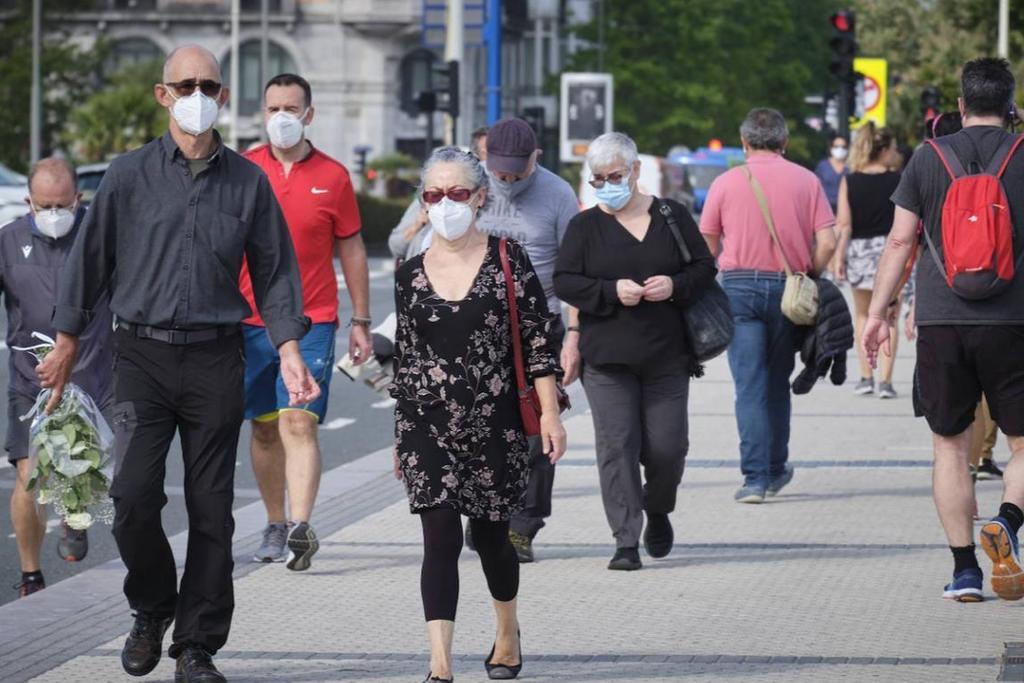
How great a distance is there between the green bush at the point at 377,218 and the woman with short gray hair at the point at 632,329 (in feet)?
118

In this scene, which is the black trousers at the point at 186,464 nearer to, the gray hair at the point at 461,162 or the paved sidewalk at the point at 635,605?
the paved sidewalk at the point at 635,605

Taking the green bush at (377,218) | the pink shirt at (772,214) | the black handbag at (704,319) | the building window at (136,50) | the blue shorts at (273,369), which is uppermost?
the building window at (136,50)

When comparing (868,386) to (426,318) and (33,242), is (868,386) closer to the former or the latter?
(33,242)

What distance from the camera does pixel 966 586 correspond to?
7.72m

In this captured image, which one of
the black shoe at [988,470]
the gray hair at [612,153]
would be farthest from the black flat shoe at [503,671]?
the black shoe at [988,470]

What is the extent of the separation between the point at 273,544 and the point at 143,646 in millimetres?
2368

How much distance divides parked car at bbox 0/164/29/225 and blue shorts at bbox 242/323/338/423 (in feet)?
82.3

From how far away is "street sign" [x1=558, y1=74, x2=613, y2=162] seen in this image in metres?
41.4

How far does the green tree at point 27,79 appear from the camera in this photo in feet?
163

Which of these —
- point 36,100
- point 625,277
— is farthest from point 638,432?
point 36,100

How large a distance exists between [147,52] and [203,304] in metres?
89.9

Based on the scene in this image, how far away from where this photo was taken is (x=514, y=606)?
6539 millimetres

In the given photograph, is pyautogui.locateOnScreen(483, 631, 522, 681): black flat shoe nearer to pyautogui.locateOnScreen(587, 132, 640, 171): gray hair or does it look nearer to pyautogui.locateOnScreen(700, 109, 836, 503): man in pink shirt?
pyautogui.locateOnScreen(587, 132, 640, 171): gray hair

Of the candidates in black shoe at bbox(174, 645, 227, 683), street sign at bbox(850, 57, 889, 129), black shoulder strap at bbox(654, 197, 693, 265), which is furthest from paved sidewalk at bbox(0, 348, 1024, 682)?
street sign at bbox(850, 57, 889, 129)
